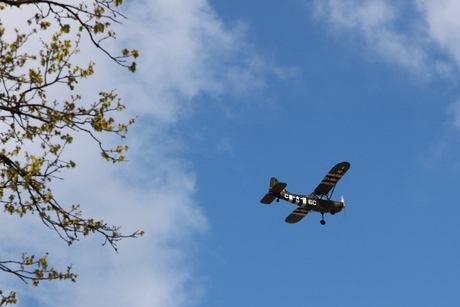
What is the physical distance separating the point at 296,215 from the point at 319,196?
3927 mm

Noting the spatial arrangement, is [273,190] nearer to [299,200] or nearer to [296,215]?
[299,200]

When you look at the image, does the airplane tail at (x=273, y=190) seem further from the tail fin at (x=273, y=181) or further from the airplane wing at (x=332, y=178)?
the airplane wing at (x=332, y=178)

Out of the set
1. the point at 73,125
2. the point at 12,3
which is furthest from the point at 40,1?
the point at 73,125

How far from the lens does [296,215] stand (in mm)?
48906

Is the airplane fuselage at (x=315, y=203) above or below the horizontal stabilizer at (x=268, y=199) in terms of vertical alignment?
above

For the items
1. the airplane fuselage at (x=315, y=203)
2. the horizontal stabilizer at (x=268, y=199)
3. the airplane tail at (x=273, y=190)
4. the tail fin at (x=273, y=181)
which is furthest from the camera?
the airplane fuselage at (x=315, y=203)

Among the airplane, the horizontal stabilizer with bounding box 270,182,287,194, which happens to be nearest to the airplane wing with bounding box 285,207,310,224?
the airplane

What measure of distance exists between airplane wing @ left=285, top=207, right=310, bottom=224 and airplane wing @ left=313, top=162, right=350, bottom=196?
3.18m

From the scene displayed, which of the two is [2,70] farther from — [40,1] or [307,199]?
[307,199]

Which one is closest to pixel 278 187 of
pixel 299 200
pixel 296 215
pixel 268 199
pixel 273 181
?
pixel 268 199

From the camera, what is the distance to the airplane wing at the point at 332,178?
4384 cm

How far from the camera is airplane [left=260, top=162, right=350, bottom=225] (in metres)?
43.7

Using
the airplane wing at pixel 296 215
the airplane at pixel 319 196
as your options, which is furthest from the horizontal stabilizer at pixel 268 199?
the airplane wing at pixel 296 215

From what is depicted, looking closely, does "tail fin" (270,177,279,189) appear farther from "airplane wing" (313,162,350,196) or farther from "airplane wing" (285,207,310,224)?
"airplane wing" (285,207,310,224)
